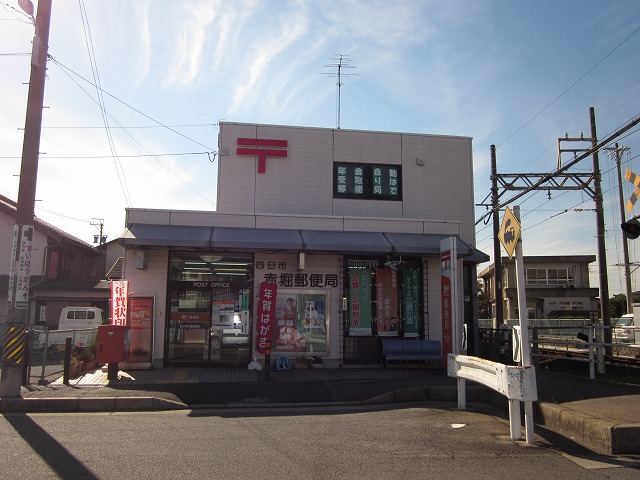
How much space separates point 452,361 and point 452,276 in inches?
A: 69.9

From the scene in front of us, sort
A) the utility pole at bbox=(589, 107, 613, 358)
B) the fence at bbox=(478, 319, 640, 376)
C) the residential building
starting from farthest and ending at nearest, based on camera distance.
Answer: the residential building → the utility pole at bbox=(589, 107, 613, 358) → the fence at bbox=(478, 319, 640, 376)

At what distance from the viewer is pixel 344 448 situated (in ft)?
21.5

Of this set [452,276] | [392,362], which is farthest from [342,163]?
[452,276]

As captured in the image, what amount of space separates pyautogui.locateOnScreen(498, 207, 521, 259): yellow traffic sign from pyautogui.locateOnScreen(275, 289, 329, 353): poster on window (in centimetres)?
762

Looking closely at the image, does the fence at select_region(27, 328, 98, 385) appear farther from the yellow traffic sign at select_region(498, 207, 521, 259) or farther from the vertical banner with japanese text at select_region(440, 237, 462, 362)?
the yellow traffic sign at select_region(498, 207, 521, 259)

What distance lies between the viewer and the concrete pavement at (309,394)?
786 centimetres

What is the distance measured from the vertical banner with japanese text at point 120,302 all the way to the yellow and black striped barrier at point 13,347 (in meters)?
2.99

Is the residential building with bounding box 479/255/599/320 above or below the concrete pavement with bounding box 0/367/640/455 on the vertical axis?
above

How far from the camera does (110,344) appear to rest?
11555mm

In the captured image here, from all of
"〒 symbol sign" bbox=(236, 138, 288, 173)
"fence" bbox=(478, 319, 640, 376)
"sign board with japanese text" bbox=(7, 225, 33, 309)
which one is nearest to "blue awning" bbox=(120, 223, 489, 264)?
"sign board with japanese text" bbox=(7, 225, 33, 309)

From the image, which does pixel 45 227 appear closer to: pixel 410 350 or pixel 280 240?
pixel 280 240

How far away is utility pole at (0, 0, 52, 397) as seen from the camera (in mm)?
9867

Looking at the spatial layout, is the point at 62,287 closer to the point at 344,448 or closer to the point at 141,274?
the point at 141,274

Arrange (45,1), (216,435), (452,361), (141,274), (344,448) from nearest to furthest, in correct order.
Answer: (344,448) → (216,435) → (452,361) → (45,1) → (141,274)
